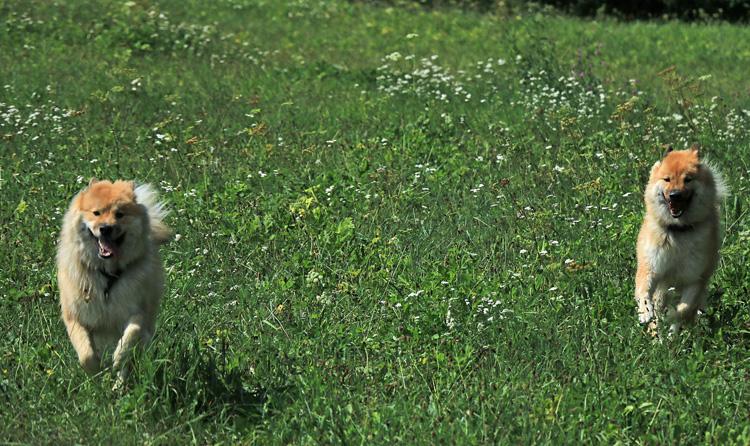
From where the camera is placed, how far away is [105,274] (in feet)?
14.3

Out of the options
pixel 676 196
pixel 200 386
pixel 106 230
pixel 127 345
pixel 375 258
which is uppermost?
pixel 676 196

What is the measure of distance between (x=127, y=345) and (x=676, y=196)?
3.73 metres

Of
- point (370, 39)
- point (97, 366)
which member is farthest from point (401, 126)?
point (370, 39)

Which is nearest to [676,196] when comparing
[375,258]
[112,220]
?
[375,258]

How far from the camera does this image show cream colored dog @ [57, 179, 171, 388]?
14.0 ft

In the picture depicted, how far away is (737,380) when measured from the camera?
4.39 metres

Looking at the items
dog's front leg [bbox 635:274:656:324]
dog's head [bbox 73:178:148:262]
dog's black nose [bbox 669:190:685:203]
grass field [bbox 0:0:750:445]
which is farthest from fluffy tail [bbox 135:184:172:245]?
dog's black nose [bbox 669:190:685:203]

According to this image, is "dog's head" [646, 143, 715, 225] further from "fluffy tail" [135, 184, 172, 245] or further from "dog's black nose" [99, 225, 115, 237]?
"dog's black nose" [99, 225, 115, 237]

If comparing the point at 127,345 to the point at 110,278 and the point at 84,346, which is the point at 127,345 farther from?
the point at 110,278

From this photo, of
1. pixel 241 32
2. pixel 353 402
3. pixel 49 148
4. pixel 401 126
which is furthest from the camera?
pixel 241 32

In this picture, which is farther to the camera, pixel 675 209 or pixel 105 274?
pixel 675 209

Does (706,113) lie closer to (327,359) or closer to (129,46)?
(327,359)

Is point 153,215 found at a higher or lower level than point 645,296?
higher

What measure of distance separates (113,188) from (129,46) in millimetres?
10276
